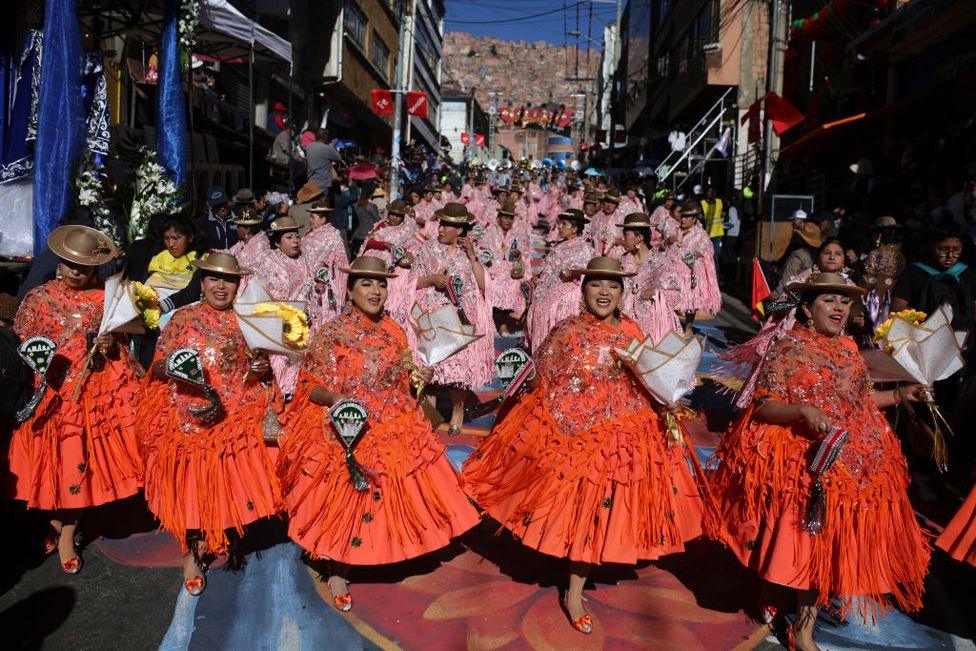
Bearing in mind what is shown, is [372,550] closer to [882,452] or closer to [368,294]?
[368,294]

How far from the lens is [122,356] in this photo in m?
5.08

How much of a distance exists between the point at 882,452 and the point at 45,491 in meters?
4.49

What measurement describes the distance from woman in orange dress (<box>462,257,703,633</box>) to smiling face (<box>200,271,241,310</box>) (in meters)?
1.80

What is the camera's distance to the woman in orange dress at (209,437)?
4.45 m

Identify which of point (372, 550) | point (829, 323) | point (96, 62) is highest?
point (96, 62)

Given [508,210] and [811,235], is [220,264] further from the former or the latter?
[508,210]

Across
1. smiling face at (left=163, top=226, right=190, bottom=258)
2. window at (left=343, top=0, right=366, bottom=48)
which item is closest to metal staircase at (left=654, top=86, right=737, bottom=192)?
window at (left=343, top=0, right=366, bottom=48)

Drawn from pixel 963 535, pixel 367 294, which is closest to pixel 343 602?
pixel 367 294

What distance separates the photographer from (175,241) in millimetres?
6887

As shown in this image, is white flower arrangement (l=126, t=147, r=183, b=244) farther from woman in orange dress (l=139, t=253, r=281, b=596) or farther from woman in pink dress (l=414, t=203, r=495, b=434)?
woman in orange dress (l=139, t=253, r=281, b=596)

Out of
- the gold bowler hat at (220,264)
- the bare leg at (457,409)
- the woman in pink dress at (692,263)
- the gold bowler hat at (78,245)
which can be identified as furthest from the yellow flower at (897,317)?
the woman in pink dress at (692,263)

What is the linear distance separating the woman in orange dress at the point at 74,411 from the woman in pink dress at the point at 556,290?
4.07 meters

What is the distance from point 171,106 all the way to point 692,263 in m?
6.56

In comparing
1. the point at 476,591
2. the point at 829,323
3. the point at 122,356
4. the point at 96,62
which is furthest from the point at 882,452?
the point at 96,62
